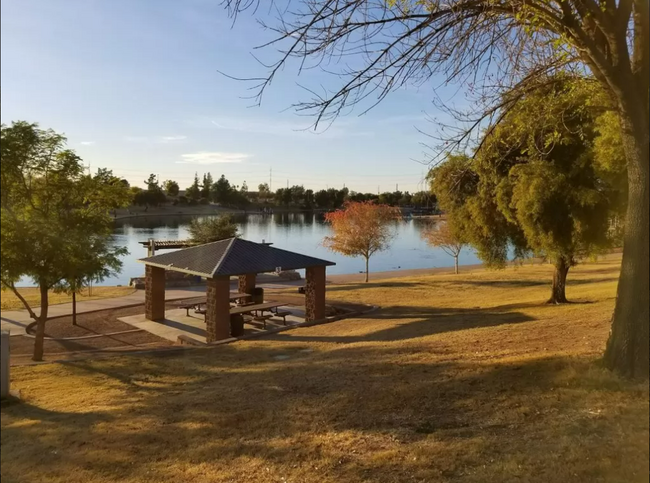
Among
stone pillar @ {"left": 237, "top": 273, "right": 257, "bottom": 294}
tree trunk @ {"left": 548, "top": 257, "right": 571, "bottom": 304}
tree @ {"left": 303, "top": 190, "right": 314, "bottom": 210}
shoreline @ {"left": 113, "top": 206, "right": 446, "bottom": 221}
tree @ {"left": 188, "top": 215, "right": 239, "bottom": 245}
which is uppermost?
tree @ {"left": 303, "top": 190, "right": 314, "bottom": 210}

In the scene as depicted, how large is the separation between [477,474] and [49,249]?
335 cm

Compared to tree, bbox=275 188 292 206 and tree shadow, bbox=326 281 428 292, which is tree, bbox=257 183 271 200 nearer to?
tree, bbox=275 188 292 206

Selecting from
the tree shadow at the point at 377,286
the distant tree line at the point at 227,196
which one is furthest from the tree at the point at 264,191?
the tree shadow at the point at 377,286

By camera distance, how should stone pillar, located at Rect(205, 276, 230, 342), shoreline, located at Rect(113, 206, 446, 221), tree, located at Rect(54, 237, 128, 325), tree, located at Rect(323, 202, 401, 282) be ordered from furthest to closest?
tree, located at Rect(323, 202, 401, 282), stone pillar, located at Rect(205, 276, 230, 342), shoreline, located at Rect(113, 206, 446, 221), tree, located at Rect(54, 237, 128, 325)

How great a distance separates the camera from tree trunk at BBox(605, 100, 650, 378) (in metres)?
4.16

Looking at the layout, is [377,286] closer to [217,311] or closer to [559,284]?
[559,284]

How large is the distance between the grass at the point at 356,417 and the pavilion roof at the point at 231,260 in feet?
14.2

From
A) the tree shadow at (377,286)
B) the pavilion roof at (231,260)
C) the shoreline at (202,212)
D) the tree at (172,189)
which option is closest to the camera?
the tree at (172,189)

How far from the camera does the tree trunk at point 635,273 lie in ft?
13.6

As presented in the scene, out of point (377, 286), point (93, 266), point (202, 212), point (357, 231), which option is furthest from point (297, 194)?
point (357, 231)

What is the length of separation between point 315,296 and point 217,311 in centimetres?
367

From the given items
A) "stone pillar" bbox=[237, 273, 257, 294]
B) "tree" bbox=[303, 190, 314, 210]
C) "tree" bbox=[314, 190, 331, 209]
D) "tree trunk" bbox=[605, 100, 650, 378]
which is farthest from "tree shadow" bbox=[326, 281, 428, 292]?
"tree trunk" bbox=[605, 100, 650, 378]

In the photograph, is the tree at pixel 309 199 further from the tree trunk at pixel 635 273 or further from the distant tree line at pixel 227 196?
the tree trunk at pixel 635 273

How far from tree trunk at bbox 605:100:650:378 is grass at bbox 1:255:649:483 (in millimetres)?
241
